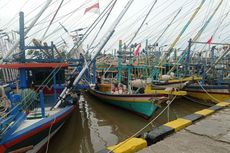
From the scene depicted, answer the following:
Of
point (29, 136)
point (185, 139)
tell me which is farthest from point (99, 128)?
point (185, 139)

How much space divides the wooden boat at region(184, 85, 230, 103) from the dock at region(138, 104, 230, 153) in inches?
386

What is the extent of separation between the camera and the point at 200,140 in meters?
4.79

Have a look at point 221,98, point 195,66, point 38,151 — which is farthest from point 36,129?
point 195,66

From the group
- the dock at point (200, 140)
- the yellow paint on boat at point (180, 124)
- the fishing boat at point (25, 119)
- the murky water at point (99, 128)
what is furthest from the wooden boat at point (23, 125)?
the yellow paint on boat at point (180, 124)

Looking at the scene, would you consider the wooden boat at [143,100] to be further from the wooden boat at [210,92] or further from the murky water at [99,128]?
the wooden boat at [210,92]

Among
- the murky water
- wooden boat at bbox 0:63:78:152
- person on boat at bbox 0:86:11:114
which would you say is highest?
person on boat at bbox 0:86:11:114

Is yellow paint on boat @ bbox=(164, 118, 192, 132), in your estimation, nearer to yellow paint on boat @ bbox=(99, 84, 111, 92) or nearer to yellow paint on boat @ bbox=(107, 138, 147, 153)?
yellow paint on boat @ bbox=(107, 138, 147, 153)

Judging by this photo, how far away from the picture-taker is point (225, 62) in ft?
65.2

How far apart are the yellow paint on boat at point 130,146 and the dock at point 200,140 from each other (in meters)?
0.11

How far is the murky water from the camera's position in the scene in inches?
358

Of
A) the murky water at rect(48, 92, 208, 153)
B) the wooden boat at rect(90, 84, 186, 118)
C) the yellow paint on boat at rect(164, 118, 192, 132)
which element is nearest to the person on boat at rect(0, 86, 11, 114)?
the murky water at rect(48, 92, 208, 153)

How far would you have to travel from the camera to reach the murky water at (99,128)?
9.10m

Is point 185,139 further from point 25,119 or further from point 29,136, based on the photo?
point 25,119

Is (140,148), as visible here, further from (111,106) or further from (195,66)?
(195,66)
